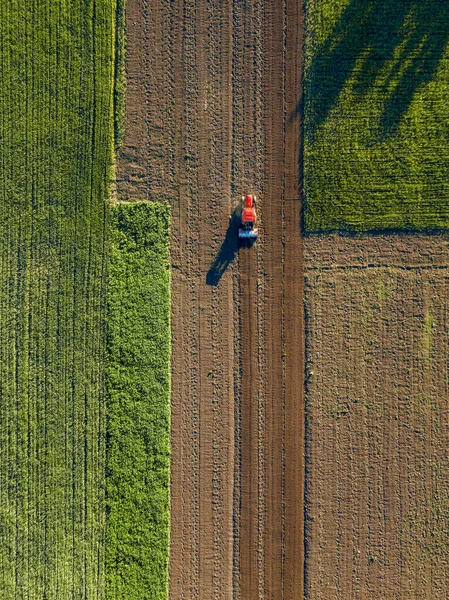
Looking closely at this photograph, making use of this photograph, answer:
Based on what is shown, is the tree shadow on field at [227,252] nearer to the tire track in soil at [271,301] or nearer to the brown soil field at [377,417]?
the tire track in soil at [271,301]

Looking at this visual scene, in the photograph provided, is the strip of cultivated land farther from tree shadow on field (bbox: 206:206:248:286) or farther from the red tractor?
the red tractor

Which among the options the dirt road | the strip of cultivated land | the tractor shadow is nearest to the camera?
the strip of cultivated land

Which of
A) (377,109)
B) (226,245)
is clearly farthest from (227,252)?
(377,109)

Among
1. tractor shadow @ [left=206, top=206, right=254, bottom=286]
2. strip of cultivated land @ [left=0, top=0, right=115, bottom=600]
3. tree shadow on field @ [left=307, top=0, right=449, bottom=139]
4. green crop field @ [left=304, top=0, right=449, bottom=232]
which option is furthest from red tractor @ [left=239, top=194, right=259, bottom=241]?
strip of cultivated land @ [left=0, top=0, right=115, bottom=600]

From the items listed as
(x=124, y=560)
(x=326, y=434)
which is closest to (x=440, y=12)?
(x=326, y=434)

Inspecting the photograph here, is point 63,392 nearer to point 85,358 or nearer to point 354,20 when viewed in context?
point 85,358

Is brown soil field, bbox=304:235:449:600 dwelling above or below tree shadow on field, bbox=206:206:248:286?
below

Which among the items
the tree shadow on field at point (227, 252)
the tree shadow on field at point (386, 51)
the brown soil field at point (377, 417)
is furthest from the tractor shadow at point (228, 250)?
the tree shadow on field at point (386, 51)
